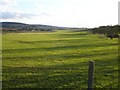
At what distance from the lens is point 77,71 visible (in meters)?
20.9

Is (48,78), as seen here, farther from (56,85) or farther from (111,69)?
(111,69)

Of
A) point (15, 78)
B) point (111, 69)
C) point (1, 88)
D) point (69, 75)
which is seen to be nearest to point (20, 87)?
point (1, 88)

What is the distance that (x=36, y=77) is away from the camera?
18172 millimetres

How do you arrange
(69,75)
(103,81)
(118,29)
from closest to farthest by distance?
1. (103,81)
2. (69,75)
3. (118,29)

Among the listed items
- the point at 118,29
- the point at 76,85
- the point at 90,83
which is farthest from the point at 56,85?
the point at 118,29

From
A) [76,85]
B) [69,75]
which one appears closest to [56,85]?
[76,85]

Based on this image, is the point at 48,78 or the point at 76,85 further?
the point at 48,78

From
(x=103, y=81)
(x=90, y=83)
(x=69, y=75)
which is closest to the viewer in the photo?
(x=90, y=83)

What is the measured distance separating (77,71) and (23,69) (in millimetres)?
3829

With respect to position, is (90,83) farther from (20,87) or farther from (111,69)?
(111,69)

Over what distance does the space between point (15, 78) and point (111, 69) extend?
757 cm

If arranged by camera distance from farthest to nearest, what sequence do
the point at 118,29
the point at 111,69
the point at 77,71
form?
the point at 118,29 → the point at 111,69 → the point at 77,71

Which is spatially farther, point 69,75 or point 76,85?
point 69,75

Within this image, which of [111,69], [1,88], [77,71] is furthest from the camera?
[111,69]
